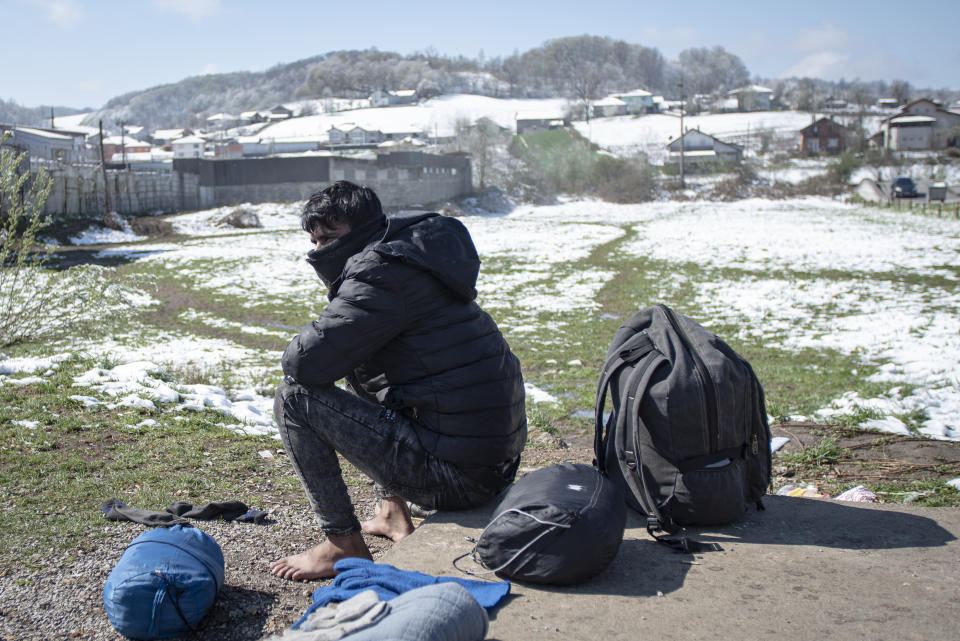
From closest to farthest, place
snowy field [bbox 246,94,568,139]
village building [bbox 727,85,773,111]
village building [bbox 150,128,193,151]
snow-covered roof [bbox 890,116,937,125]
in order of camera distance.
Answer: snow-covered roof [bbox 890,116,937,125] → snowy field [bbox 246,94,568,139] → village building [bbox 150,128,193,151] → village building [bbox 727,85,773,111]

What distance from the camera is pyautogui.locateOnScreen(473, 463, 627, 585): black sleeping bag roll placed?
2.65 metres

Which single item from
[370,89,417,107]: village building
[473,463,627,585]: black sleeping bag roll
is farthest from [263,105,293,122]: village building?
[473,463,627,585]: black sleeping bag roll

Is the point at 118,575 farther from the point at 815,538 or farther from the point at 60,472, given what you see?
the point at 815,538

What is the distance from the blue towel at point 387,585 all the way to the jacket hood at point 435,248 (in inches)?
45.4

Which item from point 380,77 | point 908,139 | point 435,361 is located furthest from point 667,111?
point 435,361

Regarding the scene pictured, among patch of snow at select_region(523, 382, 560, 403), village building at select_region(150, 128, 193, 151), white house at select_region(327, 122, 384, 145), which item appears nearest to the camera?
patch of snow at select_region(523, 382, 560, 403)

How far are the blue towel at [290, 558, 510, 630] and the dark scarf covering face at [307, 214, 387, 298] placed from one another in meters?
1.26

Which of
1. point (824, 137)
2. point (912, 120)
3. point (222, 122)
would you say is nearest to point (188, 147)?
point (222, 122)

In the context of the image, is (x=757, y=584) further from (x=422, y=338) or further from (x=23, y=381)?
(x=23, y=381)

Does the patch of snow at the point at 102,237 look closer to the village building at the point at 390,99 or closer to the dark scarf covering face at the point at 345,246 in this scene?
the dark scarf covering face at the point at 345,246

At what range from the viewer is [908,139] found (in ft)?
276

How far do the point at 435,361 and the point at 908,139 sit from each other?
3826 inches

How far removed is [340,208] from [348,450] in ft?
3.51

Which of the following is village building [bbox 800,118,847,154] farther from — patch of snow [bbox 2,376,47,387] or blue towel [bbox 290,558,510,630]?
blue towel [bbox 290,558,510,630]
